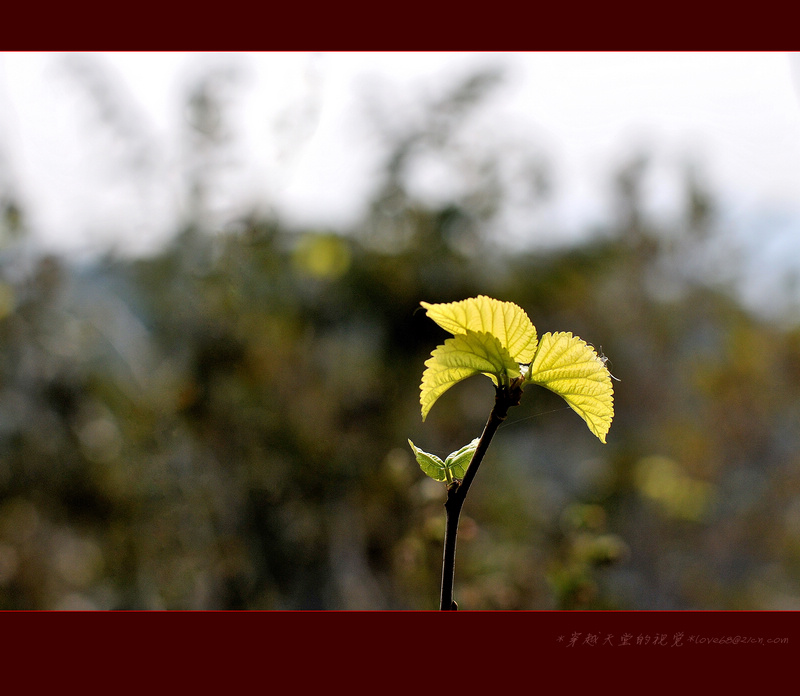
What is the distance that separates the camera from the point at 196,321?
5.04 feet

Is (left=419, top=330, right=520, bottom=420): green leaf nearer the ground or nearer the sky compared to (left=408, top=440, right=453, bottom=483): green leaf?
nearer the sky

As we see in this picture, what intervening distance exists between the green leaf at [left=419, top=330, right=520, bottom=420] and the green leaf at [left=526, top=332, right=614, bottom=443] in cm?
2

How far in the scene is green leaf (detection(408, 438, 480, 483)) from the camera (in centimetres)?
33

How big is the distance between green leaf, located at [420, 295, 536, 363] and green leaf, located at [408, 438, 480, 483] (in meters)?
0.06

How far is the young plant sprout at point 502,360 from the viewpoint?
318 millimetres

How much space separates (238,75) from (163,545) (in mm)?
1119
